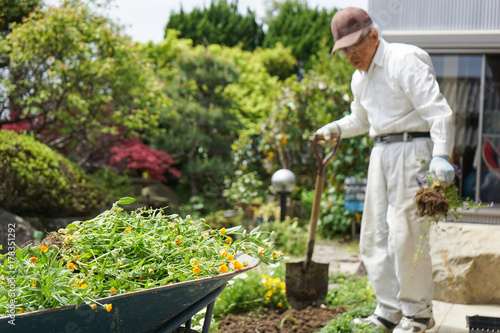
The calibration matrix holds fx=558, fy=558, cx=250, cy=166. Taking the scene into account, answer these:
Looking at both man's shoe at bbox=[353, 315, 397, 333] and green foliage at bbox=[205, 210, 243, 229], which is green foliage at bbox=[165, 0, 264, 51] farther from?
man's shoe at bbox=[353, 315, 397, 333]

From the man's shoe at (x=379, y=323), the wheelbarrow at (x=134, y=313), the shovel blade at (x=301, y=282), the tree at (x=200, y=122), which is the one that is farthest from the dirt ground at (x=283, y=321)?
the tree at (x=200, y=122)

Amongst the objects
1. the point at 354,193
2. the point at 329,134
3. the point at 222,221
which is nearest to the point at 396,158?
the point at 329,134

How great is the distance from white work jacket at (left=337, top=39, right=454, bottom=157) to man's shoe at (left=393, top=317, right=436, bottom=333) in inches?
35.6

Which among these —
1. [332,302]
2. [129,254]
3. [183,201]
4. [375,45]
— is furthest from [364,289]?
[183,201]

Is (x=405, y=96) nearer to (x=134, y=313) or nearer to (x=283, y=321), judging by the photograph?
(x=283, y=321)

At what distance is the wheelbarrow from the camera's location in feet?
4.95

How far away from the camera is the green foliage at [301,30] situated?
16.4 m

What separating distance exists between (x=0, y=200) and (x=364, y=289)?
378 cm

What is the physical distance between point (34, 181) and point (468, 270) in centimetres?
419

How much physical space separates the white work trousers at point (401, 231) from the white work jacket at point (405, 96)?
0.12 m

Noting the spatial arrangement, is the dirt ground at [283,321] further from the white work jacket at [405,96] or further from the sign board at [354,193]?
the sign board at [354,193]

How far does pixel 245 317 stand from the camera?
344 cm

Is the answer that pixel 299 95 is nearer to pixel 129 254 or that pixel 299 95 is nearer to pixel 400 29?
pixel 400 29

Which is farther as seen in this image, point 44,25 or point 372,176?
point 44,25
